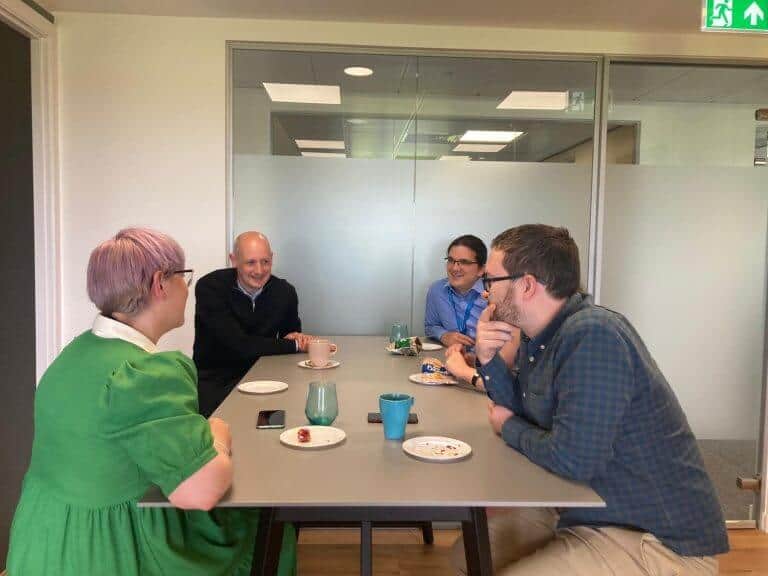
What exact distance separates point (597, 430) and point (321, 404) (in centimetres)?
66

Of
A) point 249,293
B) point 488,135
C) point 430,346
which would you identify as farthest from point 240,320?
point 488,135

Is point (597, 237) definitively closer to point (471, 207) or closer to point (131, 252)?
point (471, 207)

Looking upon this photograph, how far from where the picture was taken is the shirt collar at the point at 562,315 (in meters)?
1.48

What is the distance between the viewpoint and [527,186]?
10.8 ft

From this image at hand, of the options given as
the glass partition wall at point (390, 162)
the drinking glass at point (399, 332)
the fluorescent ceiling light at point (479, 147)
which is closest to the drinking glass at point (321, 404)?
the drinking glass at point (399, 332)

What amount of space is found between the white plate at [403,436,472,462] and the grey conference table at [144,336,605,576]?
1 centimetres

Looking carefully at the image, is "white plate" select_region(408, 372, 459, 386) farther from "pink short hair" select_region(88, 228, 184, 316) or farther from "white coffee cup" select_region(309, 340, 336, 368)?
"pink short hair" select_region(88, 228, 184, 316)

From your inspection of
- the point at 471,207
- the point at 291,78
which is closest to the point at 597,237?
the point at 471,207

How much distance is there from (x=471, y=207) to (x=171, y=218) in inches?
63.5

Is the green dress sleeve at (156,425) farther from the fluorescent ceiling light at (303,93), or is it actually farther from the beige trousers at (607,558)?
the fluorescent ceiling light at (303,93)

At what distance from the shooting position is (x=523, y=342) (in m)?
1.64

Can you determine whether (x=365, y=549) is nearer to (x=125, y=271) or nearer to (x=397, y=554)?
(x=125, y=271)

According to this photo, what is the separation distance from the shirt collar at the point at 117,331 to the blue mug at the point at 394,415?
551mm

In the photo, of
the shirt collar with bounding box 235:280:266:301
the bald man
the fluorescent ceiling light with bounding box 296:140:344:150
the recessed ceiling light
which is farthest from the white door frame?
the recessed ceiling light
